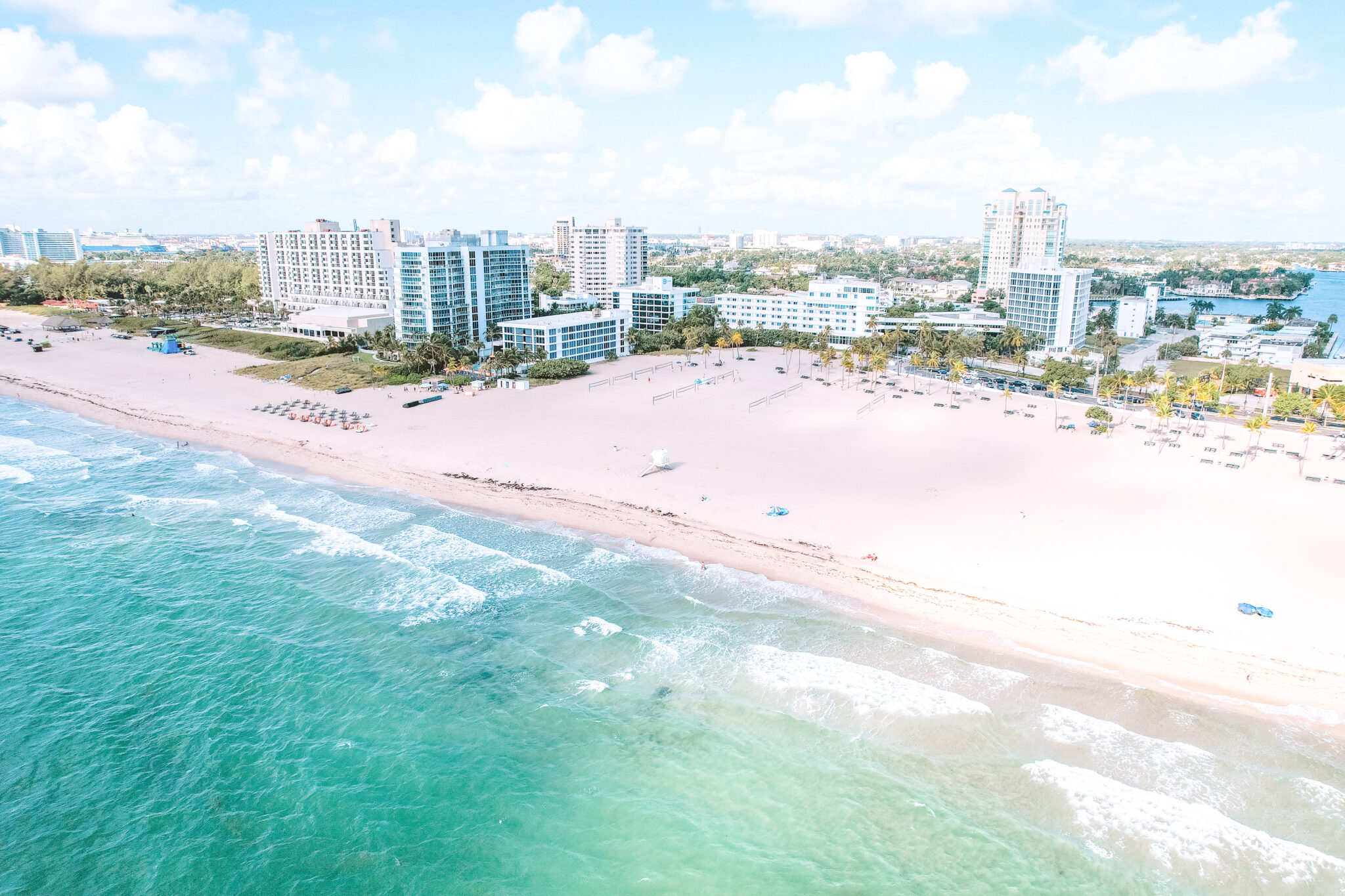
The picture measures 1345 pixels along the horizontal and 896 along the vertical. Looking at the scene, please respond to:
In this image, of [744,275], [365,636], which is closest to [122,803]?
[365,636]

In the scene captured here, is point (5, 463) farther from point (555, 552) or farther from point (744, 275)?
point (744, 275)

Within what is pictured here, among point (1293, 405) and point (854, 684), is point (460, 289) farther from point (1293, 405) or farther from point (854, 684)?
point (1293, 405)

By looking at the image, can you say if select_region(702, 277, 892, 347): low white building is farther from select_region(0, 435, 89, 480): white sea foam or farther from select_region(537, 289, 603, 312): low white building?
select_region(0, 435, 89, 480): white sea foam

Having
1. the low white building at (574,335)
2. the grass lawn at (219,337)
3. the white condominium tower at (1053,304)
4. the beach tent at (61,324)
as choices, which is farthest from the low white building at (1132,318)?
the beach tent at (61,324)

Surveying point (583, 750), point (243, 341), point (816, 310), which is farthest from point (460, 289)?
point (583, 750)

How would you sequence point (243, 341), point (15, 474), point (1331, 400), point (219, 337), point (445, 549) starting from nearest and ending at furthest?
point (445, 549) < point (15, 474) < point (1331, 400) < point (243, 341) < point (219, 337)
